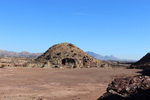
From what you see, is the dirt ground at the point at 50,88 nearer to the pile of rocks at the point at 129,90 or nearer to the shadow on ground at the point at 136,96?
the pile of rocks at the point at 129,90

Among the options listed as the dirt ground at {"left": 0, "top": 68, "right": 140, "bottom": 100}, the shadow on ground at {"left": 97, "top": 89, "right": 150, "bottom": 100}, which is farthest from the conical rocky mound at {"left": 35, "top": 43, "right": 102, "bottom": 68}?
the shadow on ground at {"left": 97, "top": 89, "right": 150, "bottom": 100}

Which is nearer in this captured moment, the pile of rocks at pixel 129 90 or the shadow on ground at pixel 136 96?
the shadow on ground at pixel 136 96

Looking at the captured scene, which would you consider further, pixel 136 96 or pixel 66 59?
pixel 66 59

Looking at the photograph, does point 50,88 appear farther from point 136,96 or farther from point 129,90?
point 136,96

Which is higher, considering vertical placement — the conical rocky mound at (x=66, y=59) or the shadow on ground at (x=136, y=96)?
the conical rocky mound at (x=66, y=59)

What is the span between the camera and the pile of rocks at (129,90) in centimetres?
760

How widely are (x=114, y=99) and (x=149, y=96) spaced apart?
1.32m

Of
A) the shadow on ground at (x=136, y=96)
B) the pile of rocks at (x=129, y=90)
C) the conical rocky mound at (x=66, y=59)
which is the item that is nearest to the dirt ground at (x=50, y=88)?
the pile of rocks at (x=129, y=90)

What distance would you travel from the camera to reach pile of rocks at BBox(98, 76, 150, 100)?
7598mm

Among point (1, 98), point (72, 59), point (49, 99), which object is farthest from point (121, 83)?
point (72, 59)

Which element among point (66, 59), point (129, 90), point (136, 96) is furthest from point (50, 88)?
point (66, 59)

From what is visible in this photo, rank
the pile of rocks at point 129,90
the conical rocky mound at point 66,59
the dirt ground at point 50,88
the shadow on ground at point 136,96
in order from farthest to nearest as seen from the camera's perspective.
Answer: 1. the conical rocky mound at point 66,59
2. the dirt ground at point 50,88
3. the pile of rocks at point 129,90
4. the shadow on ground at point 136,96

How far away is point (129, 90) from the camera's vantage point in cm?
823

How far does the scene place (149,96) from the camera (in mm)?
7203
